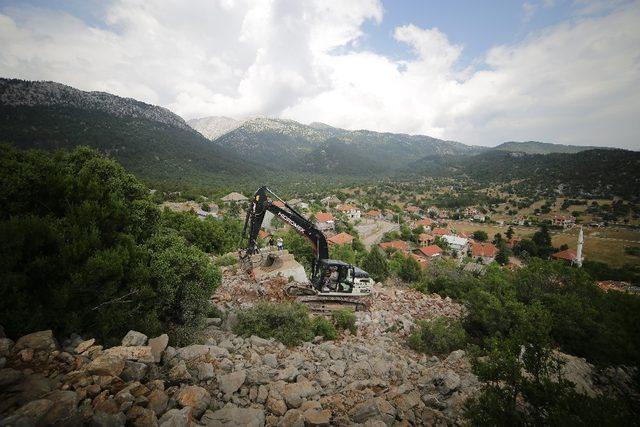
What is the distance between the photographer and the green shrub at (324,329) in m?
12.5

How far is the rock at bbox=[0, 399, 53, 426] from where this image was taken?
12.6ft

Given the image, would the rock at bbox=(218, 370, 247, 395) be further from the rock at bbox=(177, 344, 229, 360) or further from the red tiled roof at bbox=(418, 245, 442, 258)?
the red tiled roof at bbox=(418, 245, 442, 258)

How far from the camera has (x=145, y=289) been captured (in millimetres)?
8875

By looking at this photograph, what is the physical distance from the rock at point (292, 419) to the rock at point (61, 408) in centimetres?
369

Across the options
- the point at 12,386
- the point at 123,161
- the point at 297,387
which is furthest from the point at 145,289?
the point at 123,161

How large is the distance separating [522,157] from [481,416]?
655 ft

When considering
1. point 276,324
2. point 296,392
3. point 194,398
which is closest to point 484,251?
point 276,324

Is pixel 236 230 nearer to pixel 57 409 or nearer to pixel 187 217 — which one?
pixel 187 217

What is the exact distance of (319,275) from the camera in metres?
16.5

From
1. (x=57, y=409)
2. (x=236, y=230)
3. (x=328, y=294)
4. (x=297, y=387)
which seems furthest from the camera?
(x=236, y=230)

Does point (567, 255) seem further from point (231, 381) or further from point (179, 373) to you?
point (179, 373)

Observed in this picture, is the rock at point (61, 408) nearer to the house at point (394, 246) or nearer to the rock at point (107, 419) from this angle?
the rock at point (107, 419)

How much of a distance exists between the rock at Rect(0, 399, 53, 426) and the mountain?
83.6 metres

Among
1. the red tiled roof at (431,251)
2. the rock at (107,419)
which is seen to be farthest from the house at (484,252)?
the rock at (107,419)
